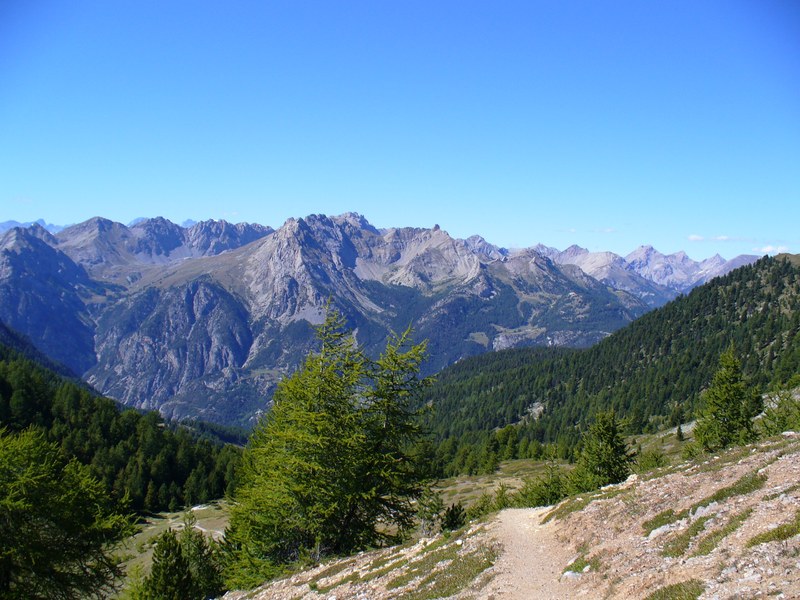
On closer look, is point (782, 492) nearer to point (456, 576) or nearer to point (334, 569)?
point (456, 576)

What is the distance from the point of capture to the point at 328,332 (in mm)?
33875

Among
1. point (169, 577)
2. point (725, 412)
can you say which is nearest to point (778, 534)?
point (169, 577)

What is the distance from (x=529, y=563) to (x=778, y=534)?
9.34m

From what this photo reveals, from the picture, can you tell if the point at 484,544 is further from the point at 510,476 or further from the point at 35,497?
the point at 510,476

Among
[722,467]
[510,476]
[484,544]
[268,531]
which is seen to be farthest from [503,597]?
[510,476]

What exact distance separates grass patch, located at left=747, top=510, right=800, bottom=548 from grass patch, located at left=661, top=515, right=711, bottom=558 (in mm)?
2320

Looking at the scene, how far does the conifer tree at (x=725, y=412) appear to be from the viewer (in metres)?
58.5

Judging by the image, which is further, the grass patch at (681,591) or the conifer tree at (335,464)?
the conifer tree at (335,464)

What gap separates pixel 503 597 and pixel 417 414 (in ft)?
49.1

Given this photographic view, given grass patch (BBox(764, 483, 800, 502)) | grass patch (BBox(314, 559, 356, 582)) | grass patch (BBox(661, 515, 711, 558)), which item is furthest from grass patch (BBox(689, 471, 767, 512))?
grass patch (BBox(314, 559, 356, 582))

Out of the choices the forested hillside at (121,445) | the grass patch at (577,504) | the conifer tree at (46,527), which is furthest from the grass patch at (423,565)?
the forested hillside at (121,445)

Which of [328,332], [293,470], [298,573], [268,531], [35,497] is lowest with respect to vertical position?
[298,573]

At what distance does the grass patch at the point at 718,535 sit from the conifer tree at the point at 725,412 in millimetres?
48014

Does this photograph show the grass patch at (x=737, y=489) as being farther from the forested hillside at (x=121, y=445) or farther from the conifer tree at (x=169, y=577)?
the forested hillside at (x=121, y=445)
